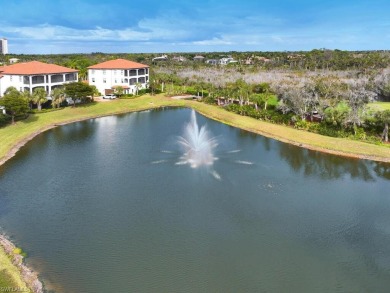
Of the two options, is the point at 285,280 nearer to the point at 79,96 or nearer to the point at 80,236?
the point at 80,236

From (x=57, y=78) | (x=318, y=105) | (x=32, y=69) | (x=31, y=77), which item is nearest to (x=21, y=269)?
(x=318, y=105)

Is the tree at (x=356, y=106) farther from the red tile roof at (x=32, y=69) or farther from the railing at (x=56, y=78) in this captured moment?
the railing at (x=56, y=78)

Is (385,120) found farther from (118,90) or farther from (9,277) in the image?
(118,90)

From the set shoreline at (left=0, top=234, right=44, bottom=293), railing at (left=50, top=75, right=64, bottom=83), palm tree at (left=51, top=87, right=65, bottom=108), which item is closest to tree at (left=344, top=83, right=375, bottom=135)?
shoreline at (left=0, top=234, right=44, bottom=293)

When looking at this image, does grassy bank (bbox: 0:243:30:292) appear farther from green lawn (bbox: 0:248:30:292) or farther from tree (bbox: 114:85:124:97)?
tree (bbox: 114:85:124:97)

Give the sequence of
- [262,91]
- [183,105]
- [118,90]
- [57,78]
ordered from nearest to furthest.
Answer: [57,78], [183,105], [262,91], [118,90]

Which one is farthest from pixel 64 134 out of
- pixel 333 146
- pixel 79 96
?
pixel 333 146

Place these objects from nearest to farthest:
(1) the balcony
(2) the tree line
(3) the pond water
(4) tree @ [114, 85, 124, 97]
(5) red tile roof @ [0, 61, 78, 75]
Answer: (3) the pond water, (2) the tree line, (5) red tile roof @ [0, 61, 78, 75], (1) the balcony, (4) tree @ [114, 85, 124, 97]
